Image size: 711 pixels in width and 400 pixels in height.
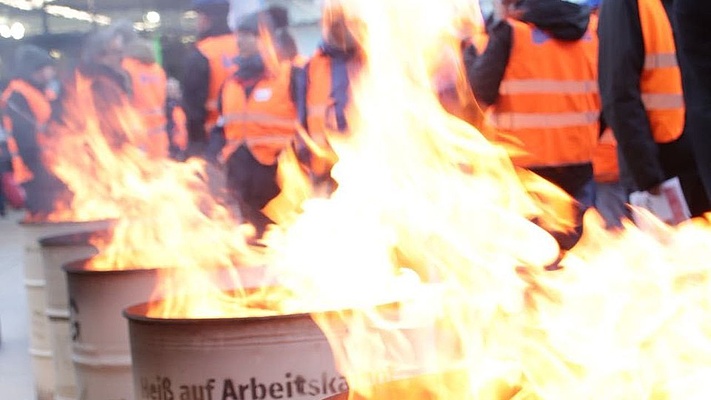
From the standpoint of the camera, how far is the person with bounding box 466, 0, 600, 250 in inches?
201

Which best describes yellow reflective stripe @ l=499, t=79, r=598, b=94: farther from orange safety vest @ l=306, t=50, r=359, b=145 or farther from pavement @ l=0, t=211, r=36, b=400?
pavement @ l=0, t=211, r=36, b=400

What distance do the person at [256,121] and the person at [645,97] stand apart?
2449mm

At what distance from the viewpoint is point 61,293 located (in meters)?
4.80

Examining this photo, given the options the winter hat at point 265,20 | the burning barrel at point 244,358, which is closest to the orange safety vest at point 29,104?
the winter hat at point 265,20

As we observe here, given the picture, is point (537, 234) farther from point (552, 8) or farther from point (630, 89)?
point (552, 8)

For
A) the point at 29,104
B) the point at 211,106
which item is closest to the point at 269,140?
the point at 211,106

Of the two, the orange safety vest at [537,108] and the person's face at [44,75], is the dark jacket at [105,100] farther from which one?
the orange safety vest at [537,108]

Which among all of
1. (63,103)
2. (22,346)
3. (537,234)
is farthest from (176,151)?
(537,234)

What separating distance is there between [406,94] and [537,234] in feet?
2.38

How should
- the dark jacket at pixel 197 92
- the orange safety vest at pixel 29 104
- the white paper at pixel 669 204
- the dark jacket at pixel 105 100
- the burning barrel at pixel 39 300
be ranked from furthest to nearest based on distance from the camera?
the orange safety vest at pixel 29 104 < the dark jacket at pixel 105 100 < the dark jacket at pixel 197 92 < the burning barrel at pixel 39 300 < the white paper at pixel 669 204

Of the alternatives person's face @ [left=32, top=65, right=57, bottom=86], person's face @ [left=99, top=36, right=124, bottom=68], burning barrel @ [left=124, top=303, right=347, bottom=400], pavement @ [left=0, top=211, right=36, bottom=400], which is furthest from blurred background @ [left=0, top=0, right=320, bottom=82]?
burning barrel @ [left=124, top=303, right=347, bottom=400]

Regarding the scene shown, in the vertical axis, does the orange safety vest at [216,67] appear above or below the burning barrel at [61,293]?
above

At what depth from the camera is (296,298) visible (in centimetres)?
362

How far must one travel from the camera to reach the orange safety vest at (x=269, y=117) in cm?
704
